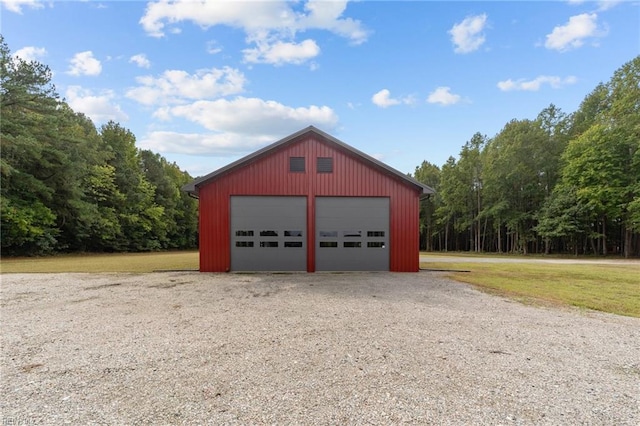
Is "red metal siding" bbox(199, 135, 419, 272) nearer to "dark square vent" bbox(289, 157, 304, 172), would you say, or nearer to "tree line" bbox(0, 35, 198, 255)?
"dark square vent" bbox(289, 157, 304, 172)

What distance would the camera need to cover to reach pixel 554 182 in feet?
117

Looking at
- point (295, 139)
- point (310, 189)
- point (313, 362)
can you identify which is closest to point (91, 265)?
point (310, 189)

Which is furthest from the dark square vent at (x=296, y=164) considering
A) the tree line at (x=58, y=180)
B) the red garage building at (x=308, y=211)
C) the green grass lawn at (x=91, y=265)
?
the tree line at (x=58, y=180)

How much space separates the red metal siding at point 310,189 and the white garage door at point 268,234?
26cm

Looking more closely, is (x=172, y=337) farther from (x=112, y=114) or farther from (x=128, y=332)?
(x=112, y=114)

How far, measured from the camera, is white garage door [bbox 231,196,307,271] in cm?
1297

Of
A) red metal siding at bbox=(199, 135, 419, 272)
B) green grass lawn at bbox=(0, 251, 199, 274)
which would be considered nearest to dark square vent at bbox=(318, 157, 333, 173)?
red metal siding at bbox=(199, 135, 419, 272)

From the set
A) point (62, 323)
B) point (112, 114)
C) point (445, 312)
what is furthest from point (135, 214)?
point (445, 312)

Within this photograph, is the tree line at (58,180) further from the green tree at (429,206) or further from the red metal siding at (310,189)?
the green tree at (429,206)

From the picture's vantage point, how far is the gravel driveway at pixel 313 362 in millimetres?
2877

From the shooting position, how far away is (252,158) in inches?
512

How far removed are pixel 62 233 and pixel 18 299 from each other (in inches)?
1010

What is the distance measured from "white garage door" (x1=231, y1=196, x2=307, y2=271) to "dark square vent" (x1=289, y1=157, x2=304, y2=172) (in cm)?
128

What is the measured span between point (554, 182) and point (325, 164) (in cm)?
3361
